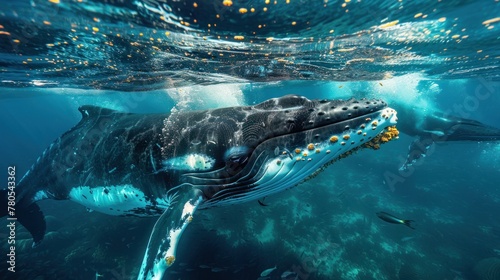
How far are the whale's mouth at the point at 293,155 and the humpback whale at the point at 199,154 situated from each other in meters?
0.02

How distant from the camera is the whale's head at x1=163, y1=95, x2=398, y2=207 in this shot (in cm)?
386

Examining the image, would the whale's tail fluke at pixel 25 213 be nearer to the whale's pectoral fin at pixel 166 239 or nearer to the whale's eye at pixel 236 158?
the whale's pectoral fin at pixel 166 239

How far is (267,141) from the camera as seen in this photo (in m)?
4.45

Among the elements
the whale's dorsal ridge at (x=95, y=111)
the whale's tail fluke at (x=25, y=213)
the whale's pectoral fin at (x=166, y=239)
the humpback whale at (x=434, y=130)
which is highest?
the whale's dorsal ridge at (x=95, y=111)

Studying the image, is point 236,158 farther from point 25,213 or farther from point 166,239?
point 25,213

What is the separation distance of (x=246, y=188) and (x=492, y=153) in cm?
6459

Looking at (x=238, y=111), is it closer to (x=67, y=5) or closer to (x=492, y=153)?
(x=67, y=5)

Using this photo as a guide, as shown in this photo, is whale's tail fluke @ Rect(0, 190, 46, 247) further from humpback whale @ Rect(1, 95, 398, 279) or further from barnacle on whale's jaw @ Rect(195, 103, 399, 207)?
A: barnacle on whale's jaw @ Rect(195, 103, 399, 207)

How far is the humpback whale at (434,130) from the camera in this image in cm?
1373

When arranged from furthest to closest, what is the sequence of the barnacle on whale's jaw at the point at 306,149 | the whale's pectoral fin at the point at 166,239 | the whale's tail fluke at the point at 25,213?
the whale's tail fluke at the point at 25,213, the whale's pectoral fin at the point at 166,239, the barnacle on whale's jaw at the point at 306,149

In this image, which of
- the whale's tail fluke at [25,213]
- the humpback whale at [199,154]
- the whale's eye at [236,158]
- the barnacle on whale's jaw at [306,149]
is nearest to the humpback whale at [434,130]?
the barnacle on whale's jaw at [306,149]

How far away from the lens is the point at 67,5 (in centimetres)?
681

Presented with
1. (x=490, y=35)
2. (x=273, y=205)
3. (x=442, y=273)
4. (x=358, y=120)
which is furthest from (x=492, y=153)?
(x=358, y=120)

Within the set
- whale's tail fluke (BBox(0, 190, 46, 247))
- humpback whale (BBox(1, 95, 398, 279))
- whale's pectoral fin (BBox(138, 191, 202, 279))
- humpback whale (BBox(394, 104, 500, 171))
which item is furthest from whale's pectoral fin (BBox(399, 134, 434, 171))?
whale's tail fluke (BBox(0, 190, 46, 247))
